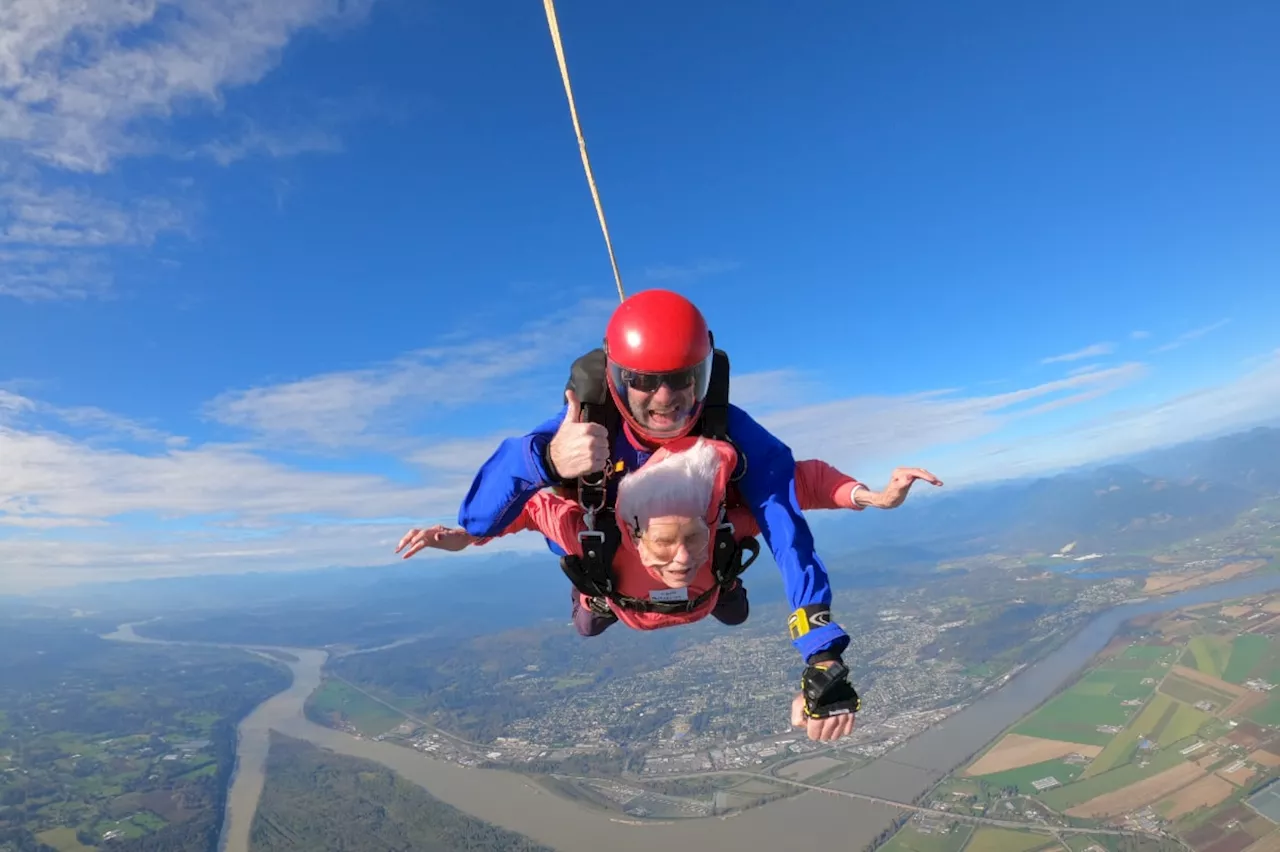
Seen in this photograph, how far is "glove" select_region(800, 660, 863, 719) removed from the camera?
2455 millimetres

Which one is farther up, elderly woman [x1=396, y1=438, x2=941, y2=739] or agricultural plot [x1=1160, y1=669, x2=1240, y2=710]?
elderly woman [x1=396, y1=438, x2=941, y2=739]

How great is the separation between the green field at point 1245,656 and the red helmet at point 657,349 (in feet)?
178

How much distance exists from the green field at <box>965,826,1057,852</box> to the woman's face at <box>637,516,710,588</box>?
110 ft

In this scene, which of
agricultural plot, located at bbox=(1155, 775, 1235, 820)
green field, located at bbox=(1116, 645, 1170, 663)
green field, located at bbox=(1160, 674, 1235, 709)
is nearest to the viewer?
agricultural plot, located at bbox=(1155, 775, 1235, 820)

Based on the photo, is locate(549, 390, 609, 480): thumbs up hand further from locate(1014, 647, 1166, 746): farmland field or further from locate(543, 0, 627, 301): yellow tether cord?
locate(1014, 647, 1166, 746): farmland field

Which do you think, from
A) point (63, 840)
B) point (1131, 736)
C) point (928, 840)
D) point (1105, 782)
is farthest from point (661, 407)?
point (63, 840)

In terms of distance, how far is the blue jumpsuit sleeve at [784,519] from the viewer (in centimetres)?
265

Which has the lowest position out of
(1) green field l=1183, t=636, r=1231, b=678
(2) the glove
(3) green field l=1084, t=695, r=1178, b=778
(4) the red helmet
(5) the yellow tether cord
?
(3) green field l=1084, t=695, r=1178, b=778

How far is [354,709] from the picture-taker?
6550 cm

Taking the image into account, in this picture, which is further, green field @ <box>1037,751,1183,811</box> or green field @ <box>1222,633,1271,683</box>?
green field @ <box>1222,633,1271,683</box>

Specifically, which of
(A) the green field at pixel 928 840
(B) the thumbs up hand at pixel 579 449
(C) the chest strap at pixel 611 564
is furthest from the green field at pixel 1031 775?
(B) the thumbs up hand at pixel 579 449

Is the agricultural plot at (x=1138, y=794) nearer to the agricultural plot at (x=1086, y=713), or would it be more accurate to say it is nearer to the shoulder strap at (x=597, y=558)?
the agricultural plot at (x=1086, y=713)

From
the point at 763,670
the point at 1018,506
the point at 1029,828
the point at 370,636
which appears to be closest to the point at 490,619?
the point at 370,636

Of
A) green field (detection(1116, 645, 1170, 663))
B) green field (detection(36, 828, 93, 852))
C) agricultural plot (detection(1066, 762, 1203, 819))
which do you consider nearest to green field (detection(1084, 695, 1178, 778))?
agricultural plot (detection(1066, 762, 1203, 819))
